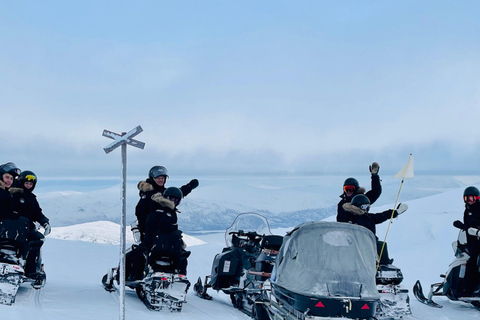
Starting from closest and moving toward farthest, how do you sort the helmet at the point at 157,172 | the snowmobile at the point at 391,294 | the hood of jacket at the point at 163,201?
the snowmobile at the point at 391,294, the hood of jacket at the point at 163,201, the helmet at the point at 157,172

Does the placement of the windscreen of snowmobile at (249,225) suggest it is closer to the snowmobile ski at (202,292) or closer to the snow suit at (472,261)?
the snowmobile ski at (202,292)

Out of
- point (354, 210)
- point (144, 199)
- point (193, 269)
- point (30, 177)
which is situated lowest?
point (193, 269)

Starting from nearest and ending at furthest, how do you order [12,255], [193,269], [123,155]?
[123,155]
[12,255]
[193,269]

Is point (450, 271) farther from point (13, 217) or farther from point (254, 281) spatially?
point (13, 217)

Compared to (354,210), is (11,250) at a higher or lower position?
lower

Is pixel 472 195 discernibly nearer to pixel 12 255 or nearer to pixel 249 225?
pixel 249 225

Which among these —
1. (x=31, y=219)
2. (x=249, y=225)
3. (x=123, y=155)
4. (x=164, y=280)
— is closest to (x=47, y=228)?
(x=31, y=219)

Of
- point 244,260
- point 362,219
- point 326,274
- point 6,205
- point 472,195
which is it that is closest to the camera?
point 326,274

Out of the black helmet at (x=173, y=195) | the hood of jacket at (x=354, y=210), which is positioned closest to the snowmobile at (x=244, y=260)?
the hood of jacket at (x=354, y=210)

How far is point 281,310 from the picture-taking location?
21.6ft

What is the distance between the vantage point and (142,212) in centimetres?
982

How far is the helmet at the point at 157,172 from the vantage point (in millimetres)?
10047

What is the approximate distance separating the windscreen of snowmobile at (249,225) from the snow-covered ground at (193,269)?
1363 millimetres

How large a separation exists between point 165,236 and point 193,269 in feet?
25.3
